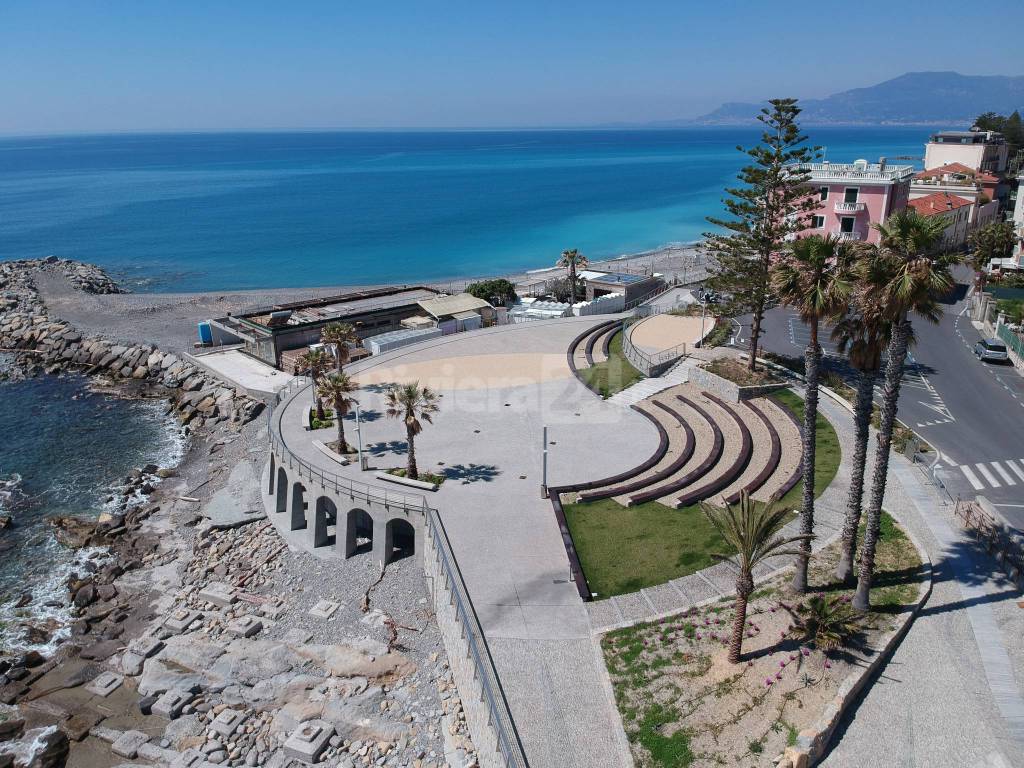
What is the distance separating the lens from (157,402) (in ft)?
147

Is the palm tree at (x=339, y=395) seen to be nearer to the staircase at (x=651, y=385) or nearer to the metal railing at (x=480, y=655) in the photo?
the metal railing at (x=480, y=655)

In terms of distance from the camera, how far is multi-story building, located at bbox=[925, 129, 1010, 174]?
74.2 metres

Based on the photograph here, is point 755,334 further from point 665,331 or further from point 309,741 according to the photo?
point 309,741

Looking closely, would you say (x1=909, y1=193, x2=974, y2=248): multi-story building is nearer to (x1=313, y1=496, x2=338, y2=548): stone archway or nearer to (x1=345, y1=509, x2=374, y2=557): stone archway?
(x1=345, y1=509, x2=374, y2=557): stone archway

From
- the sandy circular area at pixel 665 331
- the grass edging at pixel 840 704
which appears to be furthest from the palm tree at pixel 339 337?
the grass edging at pixel 840 704

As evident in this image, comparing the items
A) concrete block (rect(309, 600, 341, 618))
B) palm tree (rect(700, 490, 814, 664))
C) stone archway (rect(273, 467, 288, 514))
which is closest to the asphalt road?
palm tree (rect(700, 490, 814, 664))

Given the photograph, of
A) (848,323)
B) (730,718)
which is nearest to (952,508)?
(848,323)

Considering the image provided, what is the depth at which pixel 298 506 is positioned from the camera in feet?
91.8

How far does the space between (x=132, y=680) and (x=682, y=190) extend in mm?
156766

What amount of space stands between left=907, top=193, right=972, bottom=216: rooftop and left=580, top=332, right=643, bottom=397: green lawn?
116 feet

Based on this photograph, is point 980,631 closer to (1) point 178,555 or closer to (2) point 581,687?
(2) point 581,687

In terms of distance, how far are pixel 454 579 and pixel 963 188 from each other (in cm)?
6564

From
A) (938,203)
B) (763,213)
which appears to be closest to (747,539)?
(763,213)

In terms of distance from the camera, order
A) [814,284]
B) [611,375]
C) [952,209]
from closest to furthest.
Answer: [814,284] → [611,375] → [952,209]
